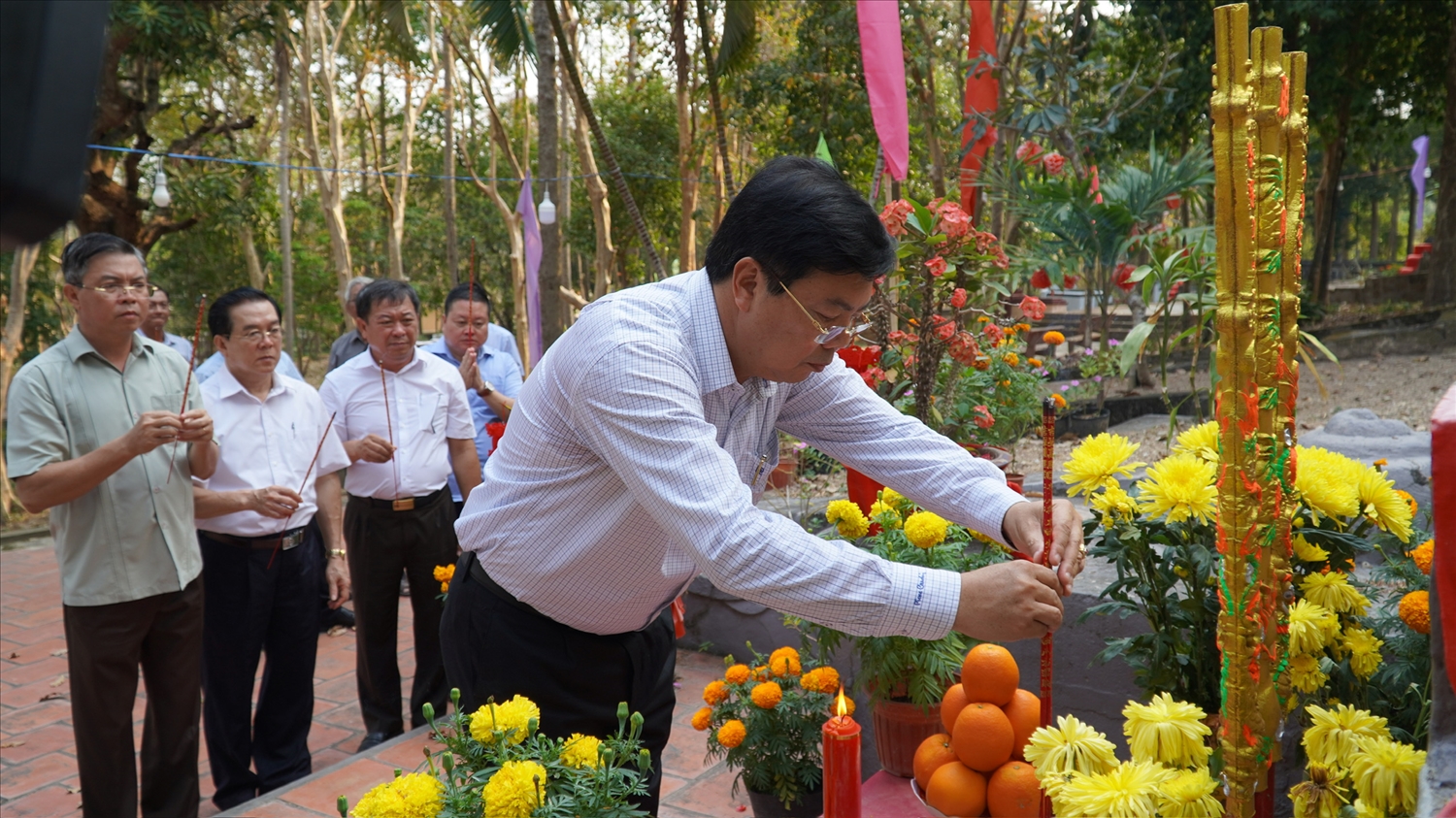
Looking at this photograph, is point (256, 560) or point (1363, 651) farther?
point (256, 560)

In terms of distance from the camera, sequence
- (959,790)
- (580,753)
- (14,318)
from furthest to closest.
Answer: (14,318) → (959,790) → (580,753)

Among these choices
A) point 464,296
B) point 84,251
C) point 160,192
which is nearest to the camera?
point 84,251

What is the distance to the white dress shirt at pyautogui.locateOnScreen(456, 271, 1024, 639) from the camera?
1.39m

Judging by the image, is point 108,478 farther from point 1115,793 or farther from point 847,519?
point 1115,793

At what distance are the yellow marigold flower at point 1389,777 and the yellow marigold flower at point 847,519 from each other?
50.3 inches

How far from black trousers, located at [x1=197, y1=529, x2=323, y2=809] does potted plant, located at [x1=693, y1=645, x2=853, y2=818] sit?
1.68 metres

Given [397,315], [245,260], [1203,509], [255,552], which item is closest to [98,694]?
[255,552]

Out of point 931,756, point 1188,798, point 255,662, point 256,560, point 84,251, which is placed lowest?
point 255,662

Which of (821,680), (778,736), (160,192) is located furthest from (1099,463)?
(160,192)

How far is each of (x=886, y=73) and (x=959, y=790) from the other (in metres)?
3.79

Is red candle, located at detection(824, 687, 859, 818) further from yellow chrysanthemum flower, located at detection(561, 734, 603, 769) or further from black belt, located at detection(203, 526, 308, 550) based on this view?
black belt, located at detection(203, 526, 308, 550)

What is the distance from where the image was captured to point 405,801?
1.18 m

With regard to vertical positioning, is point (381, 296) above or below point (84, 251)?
below

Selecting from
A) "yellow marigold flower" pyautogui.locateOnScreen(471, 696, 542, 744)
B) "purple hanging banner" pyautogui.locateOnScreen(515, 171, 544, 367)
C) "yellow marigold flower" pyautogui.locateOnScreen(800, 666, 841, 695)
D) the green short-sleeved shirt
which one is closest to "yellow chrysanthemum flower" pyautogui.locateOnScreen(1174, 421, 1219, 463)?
"yellow marigold flower" pyautogui.locateOnScreen(800, 666, 841, 695)
